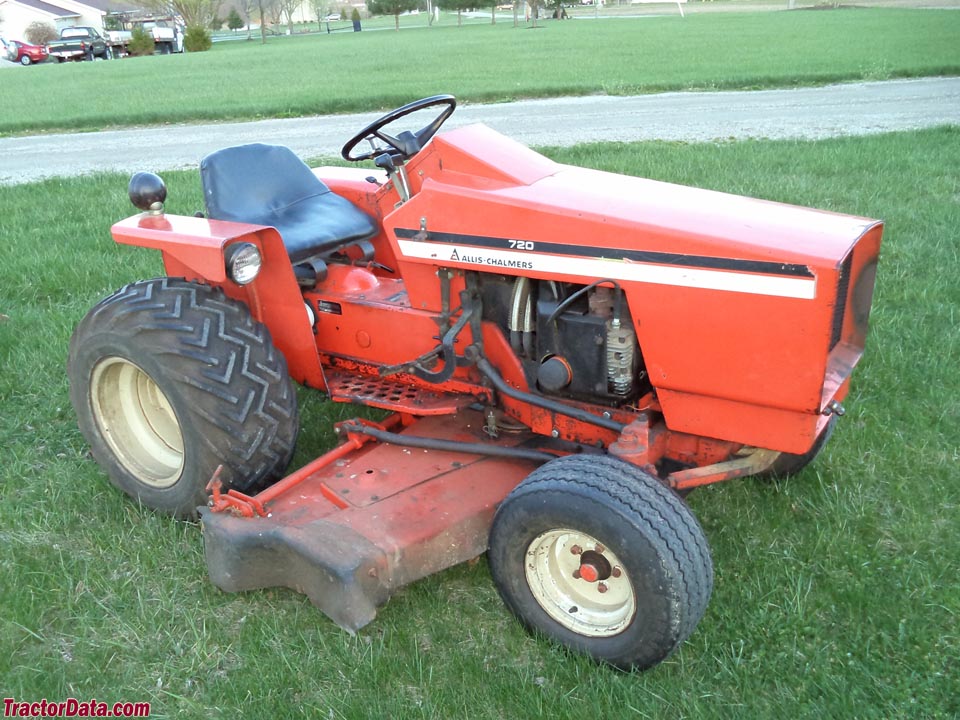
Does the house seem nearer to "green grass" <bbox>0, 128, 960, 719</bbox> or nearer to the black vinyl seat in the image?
the black vinyl seat

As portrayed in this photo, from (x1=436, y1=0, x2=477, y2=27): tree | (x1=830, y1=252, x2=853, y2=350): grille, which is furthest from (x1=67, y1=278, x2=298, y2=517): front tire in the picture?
(x1=436, y1=0, x2=477, y2=27): tree

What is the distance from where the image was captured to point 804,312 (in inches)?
96.7

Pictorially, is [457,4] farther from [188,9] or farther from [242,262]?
A: [242,262]

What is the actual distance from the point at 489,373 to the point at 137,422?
60.7 inches

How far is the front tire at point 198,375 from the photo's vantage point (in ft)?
10.3

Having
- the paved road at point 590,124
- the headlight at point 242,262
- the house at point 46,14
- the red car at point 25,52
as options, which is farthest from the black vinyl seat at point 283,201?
the house at point 46,14

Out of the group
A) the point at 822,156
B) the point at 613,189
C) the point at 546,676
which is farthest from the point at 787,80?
the point at 546,676

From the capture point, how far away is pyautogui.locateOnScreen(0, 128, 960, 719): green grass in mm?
2506

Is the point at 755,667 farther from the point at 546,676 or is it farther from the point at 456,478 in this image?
the point at 456,478

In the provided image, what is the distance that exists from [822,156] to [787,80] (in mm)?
8137

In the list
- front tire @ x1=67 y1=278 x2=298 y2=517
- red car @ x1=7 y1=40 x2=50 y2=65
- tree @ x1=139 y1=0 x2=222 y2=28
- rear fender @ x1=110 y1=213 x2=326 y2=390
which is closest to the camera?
front tire @ x1=67 y1=278 x2=298 y2=517

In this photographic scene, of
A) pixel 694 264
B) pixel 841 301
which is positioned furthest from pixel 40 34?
pixel 841 301

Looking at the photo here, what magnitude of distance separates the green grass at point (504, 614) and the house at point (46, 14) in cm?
5850

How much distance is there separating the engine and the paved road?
7.81 m
